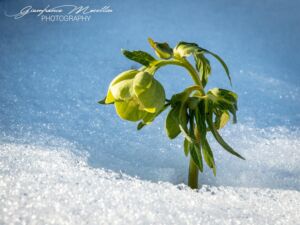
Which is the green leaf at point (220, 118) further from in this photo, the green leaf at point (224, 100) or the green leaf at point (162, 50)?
the green leaf at point (162, 50)

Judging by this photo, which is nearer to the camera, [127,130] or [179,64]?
[179,64]

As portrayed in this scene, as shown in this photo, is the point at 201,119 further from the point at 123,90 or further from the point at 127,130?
the point at 127,130

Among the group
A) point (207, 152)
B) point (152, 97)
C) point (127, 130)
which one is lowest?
point (127, 130)

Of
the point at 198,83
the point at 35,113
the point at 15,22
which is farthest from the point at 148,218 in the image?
the point at 15,22

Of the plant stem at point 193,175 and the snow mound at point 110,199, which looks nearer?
the snow mound at point 110,199

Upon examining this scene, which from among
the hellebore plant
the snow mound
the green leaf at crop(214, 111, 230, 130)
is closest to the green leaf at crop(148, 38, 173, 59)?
the hellebore plant

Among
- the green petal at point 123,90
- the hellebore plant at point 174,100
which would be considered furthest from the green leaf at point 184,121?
the green petal at point 123,90

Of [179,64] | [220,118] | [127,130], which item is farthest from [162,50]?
[127,130]

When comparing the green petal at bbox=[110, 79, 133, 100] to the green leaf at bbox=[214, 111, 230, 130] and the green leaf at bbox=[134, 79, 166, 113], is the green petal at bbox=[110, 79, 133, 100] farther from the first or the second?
the green leaf at bbox=[214, 111, 230, 130]
